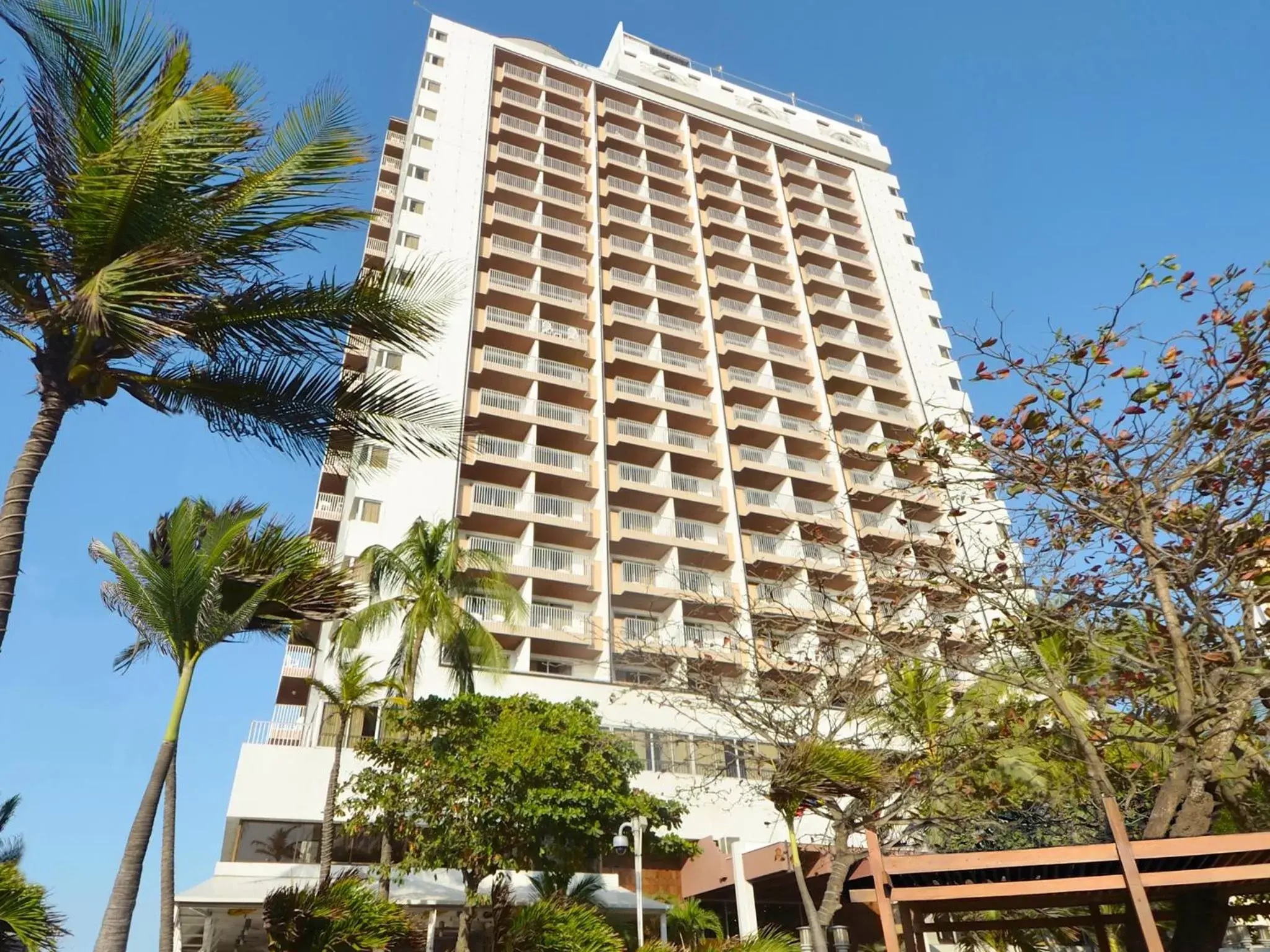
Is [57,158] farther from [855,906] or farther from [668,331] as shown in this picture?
[668,331]

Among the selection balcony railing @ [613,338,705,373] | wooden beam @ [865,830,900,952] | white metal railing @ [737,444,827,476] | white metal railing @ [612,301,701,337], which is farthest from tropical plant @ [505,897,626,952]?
→ white metal railing @ [612,301,701,337]

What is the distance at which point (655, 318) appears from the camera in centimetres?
4509

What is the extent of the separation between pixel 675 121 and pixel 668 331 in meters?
20.3

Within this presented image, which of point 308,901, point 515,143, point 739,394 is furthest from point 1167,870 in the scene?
point 515,143

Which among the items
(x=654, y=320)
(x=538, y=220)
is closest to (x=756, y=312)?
(x=654, y=320)

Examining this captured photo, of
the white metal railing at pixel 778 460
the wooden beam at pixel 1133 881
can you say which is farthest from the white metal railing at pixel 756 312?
the wooden beam at pixel 1133 881

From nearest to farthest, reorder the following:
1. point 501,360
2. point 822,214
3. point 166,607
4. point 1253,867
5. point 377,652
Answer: point 1253,867 → point 166,607 → point 377,652 → point 501,360 → point 822,214

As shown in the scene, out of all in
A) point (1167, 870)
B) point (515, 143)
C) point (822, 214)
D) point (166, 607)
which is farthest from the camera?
point (822, 214)

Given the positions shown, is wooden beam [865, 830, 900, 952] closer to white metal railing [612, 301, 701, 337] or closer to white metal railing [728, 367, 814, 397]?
white metal railing [728, 367, 814, 397]

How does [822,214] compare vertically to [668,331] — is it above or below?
above

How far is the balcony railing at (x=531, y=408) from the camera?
122 ft

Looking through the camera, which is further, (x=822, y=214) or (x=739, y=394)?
(x=822, y=214)

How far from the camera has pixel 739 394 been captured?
148 feet

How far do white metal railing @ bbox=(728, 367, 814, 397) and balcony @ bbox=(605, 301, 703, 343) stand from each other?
2.76 metres
